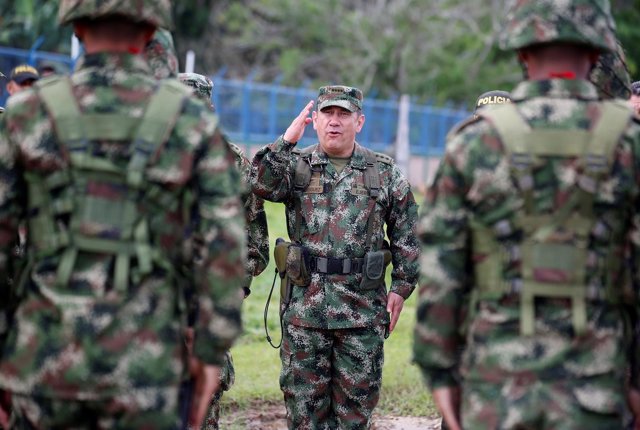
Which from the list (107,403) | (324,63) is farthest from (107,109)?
(324,63)

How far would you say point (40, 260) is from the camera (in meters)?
3.32

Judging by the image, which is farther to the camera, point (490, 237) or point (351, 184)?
point (351, 184)

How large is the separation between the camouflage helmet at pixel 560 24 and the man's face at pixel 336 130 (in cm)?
296

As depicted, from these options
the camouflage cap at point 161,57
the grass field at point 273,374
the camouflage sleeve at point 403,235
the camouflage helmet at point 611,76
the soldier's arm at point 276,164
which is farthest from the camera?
the grass field at point 273,374

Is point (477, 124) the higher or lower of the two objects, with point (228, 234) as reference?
higher

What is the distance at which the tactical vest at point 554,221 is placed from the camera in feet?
10.8

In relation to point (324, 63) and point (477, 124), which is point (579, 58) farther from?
point (324, 63)

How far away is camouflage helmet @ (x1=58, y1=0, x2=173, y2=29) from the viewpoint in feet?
11.0

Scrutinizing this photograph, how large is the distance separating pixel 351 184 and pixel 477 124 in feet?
9.65

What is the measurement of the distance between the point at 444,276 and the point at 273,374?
513cm

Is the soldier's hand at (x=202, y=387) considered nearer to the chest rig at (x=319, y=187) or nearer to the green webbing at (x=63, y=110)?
the green webbing at (x=63, y=110)

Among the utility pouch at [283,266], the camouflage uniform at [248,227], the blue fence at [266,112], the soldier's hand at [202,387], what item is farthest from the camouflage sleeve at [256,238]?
the blue fence at [266,112]

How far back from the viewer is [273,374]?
27.5ft

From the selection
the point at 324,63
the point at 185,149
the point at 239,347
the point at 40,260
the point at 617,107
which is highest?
the point at 324,63
